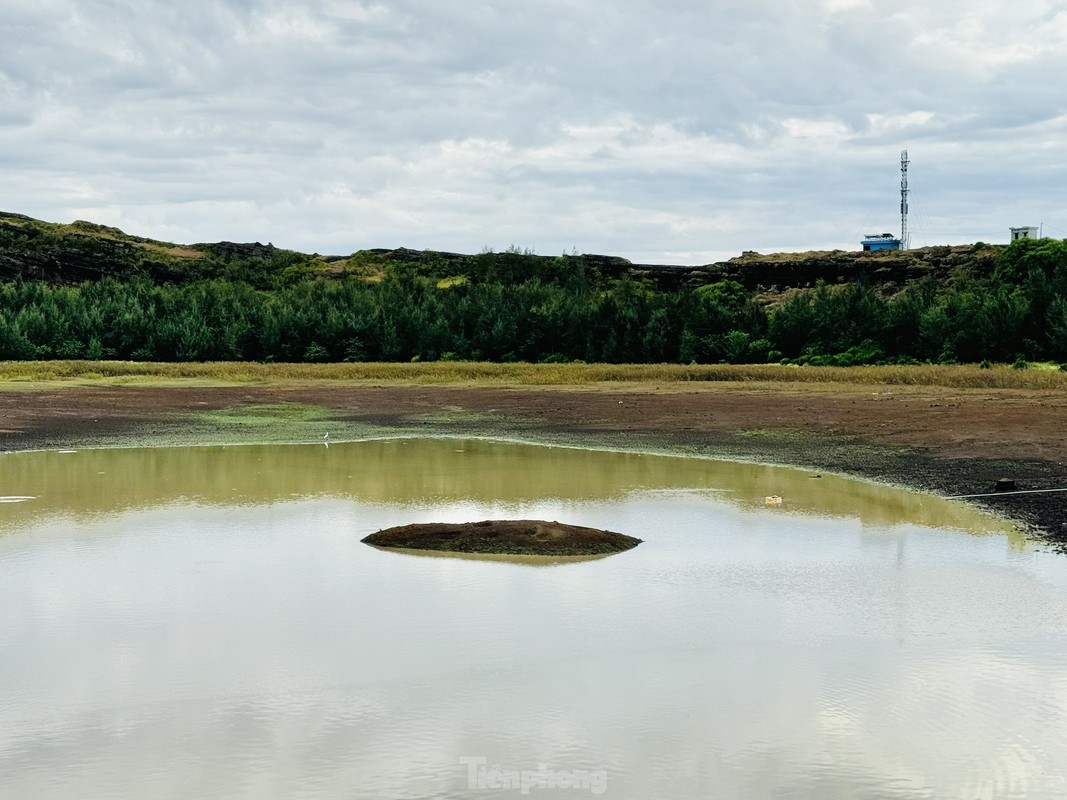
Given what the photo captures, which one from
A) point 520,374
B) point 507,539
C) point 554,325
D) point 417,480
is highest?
point 554,325

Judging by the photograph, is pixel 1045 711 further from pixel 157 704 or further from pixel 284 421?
pixel 284 421

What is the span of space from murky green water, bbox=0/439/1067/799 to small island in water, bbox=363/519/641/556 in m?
0.53

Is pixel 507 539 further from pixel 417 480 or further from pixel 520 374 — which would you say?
pixel 520 374

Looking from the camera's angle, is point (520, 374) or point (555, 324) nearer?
point (520, 374)

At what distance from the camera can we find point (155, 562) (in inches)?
602

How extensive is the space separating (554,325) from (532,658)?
7096cm

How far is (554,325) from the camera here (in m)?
81.5

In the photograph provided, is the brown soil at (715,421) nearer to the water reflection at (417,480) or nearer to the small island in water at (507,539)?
the water reflection at (417,480)

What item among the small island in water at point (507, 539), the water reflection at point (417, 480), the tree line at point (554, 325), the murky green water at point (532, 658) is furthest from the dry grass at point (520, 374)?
the small island in water at point (507, 539)

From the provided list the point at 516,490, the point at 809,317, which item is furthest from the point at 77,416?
the point at 809,317

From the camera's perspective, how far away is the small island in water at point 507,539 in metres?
15.8

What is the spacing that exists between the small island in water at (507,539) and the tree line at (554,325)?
4945 cm

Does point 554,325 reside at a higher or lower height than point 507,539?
higher

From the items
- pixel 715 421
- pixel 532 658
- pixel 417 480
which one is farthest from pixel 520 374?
pixel 532 658
